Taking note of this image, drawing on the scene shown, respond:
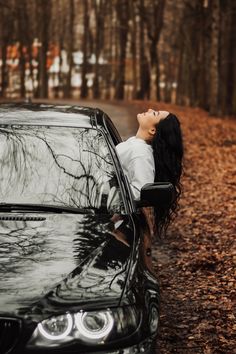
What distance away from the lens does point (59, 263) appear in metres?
3.82

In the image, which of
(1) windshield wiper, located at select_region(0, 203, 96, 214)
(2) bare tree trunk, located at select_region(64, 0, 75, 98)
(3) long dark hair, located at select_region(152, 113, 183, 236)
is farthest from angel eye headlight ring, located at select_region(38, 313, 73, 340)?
(2) bare tree trunk, located at select_region(64, 0, 75, 98)

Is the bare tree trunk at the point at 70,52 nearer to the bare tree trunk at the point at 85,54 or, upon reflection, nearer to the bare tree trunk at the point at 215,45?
the bare tree trunk at the point at 85,54

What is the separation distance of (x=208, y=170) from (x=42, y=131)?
33.5ft

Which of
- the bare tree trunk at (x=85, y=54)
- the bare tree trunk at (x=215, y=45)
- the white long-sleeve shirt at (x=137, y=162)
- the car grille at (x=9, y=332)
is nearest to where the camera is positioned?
the car grille at (x=9, y=332)

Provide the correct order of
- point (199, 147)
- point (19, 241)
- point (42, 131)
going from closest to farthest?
1. point (19, 241)
2. point (42, 131)
3. point (199, 147)

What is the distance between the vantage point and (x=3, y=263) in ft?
12.4

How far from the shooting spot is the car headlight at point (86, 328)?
338 centimetres

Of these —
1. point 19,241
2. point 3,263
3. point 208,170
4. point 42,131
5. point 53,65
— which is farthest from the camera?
point 53,65

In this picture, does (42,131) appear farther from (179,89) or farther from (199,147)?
(179,89)

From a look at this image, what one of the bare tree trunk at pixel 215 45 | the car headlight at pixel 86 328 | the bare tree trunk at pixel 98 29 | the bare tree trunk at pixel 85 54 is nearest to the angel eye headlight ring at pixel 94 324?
the car headlight at pixel 86 328

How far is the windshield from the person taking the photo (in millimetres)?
4703

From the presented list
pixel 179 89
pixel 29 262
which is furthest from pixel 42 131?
pixel 179 89

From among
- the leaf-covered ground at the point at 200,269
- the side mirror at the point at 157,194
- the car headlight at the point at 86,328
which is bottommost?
the leaf-covered ground at the point at 200,269

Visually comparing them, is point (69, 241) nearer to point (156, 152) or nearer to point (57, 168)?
point (57, 168)
